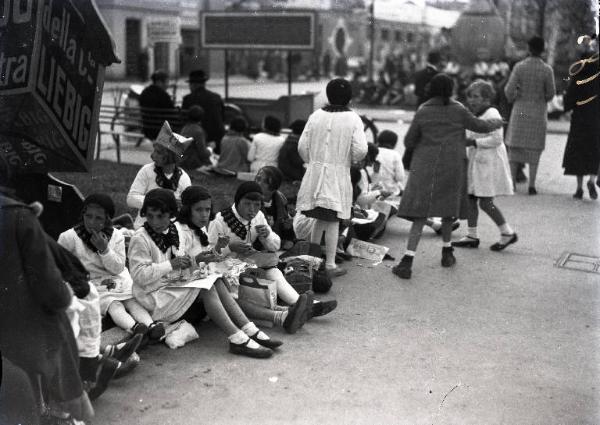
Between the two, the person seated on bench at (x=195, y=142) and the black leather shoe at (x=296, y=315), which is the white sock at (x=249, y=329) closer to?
the black leather shoe at (x=296, y=315)

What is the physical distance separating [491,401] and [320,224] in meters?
2.74

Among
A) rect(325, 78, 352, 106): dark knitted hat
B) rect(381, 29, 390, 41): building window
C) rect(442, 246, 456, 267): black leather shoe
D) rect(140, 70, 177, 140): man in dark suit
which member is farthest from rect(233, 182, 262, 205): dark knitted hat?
rect(381, 29, 390, 41): building window

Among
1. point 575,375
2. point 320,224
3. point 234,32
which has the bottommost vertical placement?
point 575,375

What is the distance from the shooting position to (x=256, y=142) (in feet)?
30.9

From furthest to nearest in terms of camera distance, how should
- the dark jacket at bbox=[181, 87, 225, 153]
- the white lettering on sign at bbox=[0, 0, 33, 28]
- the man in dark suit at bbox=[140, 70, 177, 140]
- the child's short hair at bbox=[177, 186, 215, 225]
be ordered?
the man in dark suit at bbox=[140, 70, 177, 140], the dark jacket at bbox=[181, 87, 225, 153], the child's short hair at bbox=[177, 186, 215, 225], the white lettering on sign at bbox=[0, 0, 33, 28]

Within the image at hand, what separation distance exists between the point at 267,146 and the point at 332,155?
2993 millimetres

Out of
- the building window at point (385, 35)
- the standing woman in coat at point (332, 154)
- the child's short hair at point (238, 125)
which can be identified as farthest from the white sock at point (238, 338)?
the building window at point (385, 35)

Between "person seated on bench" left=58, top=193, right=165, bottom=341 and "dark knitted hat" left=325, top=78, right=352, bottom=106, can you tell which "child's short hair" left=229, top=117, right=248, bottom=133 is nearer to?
"dark knitted hat" left=325, top=78, right=352, bottom=106

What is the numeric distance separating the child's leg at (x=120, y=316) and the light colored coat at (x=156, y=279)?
0.12 meters

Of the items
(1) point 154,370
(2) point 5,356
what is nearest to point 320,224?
(1) point 154,370

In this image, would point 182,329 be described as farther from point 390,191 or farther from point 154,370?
point 390,191

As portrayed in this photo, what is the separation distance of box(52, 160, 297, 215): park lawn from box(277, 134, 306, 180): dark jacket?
18cm

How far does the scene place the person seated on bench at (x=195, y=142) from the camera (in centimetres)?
948

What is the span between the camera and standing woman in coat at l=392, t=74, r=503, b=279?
668 cm
